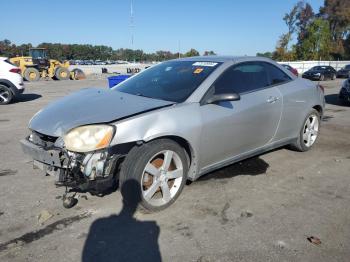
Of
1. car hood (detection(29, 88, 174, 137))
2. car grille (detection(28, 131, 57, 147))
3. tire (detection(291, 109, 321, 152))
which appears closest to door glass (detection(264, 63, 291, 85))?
tire (detection(291, 109, 321, 152))

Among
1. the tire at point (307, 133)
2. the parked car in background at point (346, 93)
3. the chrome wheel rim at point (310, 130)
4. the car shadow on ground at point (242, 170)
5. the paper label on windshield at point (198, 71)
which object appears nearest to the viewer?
the paper label on windshield at point (198, 71)

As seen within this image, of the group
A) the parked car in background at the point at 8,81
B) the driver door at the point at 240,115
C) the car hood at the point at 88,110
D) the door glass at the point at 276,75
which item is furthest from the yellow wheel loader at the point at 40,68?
the driver door at the point at 240,115

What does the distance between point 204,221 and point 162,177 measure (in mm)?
622

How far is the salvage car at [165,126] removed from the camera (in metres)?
3.41

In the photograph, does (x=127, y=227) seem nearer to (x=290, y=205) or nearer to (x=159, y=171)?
(x=159, y=171)

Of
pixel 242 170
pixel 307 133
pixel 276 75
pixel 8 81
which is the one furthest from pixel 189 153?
pixel 8 81

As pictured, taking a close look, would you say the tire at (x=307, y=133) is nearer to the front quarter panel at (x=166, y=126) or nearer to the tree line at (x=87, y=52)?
the front quarter panel at (x=166, y=126)

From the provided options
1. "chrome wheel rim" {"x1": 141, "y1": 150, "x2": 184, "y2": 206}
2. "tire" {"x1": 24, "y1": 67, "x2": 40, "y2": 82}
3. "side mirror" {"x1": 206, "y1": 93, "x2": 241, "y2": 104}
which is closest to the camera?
"chrome wheel rim" {"x1": 141, "y1": 150, "x2": 184, "y2": 206}

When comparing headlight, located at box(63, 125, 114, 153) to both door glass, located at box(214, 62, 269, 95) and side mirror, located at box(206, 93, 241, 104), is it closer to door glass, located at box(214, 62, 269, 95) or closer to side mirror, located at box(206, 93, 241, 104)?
side mirror, located at box(206, 93, 241, 104)

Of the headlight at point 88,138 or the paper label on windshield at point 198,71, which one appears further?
the paper label on windshield at point 198,71

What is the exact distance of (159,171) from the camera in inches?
146

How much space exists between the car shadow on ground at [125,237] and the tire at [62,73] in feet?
79.0

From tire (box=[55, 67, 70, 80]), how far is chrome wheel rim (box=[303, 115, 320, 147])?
23026 millimetres

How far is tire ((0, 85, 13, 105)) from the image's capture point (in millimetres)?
12482
